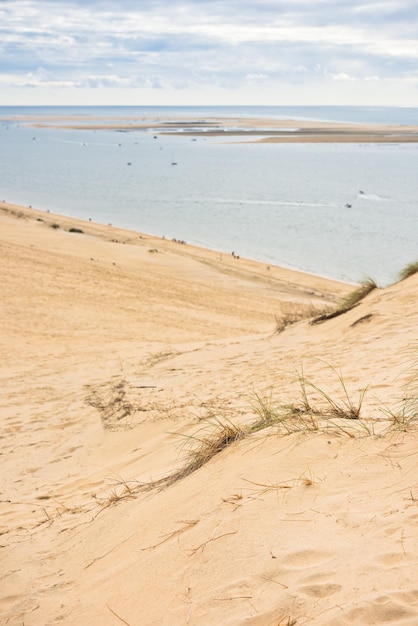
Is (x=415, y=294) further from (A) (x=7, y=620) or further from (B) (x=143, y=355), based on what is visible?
(A) (x=7, y=620)

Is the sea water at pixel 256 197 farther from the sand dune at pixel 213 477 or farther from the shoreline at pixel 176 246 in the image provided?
the sand dune at pixel 213 477

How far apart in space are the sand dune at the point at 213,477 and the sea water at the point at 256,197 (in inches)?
518

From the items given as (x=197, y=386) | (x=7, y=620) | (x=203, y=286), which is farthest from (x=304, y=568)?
(x=203, y=286)

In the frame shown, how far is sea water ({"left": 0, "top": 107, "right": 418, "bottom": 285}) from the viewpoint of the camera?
26547mm

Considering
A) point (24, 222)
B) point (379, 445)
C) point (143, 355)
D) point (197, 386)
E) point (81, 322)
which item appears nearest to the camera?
point (379, 445)

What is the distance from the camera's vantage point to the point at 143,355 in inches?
432

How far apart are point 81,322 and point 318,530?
439 inches

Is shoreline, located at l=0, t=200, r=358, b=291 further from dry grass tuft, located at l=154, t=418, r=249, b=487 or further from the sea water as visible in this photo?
dry grass tuft, located at l=154, t=418, r=249, b=487

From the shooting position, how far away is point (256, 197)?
4041 centimetres

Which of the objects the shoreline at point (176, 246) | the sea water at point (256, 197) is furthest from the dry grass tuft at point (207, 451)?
the sea water at point (256, 197)

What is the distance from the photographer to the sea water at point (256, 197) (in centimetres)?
2655

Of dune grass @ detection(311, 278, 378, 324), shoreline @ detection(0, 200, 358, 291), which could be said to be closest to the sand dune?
dune grass @ detection(311, 278, 378, 324)

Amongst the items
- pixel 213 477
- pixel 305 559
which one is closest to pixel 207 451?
pixel 213 477

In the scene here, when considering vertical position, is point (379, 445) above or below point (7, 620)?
above
